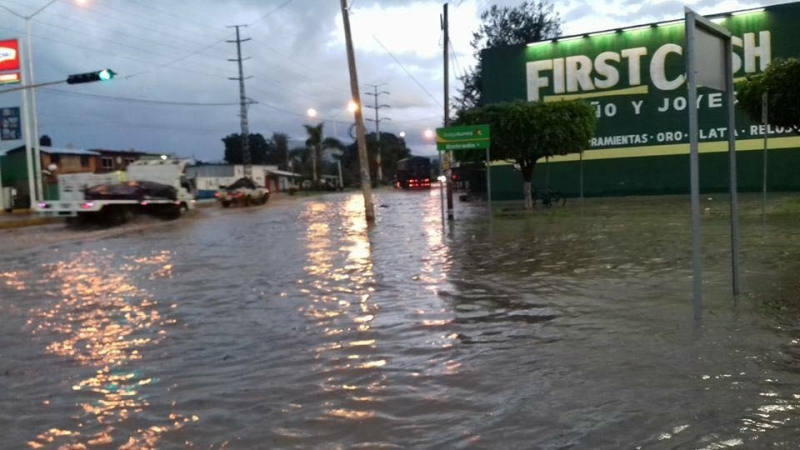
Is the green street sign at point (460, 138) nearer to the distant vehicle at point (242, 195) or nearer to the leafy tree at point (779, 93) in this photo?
the leafy tree at point (779, 93)

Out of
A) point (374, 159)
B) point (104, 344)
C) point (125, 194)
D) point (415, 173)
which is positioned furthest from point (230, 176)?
point (104, 344)

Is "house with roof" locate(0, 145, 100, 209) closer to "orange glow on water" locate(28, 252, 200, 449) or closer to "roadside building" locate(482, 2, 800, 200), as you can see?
"roadside building" locate(482, 2, 800, 200)

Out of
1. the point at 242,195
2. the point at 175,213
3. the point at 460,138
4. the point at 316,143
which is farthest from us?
the point at 316,143

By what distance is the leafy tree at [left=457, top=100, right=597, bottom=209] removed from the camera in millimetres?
26641

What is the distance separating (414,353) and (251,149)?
107 m

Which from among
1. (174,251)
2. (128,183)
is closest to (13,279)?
(174,251)

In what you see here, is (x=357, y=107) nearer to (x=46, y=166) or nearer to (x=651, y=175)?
(x=651, y=175)

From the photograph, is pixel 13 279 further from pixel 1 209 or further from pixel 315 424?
pixel 1 209

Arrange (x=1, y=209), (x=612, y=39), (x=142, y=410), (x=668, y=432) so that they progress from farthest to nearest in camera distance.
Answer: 1. (x=1, y=209)
2. (x=612, y=39)
3. (x=142, y=410)
4. (x=668, y=432)

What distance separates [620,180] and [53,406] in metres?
36.6

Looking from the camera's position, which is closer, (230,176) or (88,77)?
→ (88,77)

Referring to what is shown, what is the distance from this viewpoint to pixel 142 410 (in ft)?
17.8

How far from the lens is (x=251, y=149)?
11119 cm

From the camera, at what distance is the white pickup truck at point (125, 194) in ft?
92.9
